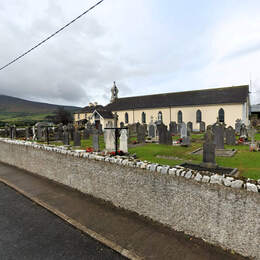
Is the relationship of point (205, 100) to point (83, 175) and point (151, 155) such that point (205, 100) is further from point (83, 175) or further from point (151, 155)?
point (83, 175)

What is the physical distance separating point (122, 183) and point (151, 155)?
18.2 feet

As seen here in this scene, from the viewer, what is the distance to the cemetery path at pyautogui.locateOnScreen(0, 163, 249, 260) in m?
3.30

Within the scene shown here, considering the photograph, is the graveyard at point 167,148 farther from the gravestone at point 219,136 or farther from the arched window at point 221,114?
the arched window at point 221,114

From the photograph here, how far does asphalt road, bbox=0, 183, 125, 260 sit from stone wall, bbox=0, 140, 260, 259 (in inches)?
53.9

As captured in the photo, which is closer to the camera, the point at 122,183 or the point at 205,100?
the point at 122,183

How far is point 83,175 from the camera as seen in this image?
6133 mm

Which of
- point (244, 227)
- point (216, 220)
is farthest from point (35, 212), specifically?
point (244, 227)

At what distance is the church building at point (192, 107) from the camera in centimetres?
2919

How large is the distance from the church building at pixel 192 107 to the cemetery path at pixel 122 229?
22051 mm

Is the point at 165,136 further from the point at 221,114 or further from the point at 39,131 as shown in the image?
the point at 221,114

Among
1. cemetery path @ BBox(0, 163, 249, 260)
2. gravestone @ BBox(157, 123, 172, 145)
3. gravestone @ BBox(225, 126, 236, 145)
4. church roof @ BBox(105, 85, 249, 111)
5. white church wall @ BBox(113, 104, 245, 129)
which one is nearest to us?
cemetery path @ BBox(0, 163, 249, 260)

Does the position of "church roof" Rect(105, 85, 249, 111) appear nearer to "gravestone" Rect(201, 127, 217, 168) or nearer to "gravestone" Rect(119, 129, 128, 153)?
"gravestone" Rect(201, 127, 217, 168)

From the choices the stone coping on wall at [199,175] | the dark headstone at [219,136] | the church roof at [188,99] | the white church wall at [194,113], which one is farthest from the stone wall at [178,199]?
the church roof at [188,99]

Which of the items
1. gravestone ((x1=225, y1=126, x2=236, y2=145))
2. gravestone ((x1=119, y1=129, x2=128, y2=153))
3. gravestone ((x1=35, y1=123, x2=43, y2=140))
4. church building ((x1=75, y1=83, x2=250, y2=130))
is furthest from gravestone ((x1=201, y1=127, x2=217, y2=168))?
church building ((x1=75, y1=83, x2=250, y2=130))
